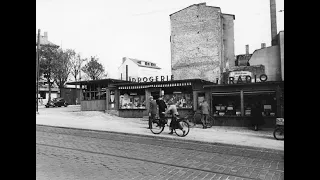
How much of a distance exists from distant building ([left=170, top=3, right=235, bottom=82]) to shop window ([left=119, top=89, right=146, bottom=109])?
1078 cm

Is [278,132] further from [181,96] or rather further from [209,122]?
[181,96]

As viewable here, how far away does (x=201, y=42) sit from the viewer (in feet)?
102

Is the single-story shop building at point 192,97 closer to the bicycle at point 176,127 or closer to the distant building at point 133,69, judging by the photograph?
the bicycle at point 176,127

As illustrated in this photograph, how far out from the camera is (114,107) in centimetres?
2383

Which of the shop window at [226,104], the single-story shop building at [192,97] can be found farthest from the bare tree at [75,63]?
the shop window at [226,104]

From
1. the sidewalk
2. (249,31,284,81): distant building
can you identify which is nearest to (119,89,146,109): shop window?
the sidewalk

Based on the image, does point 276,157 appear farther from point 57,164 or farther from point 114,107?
point 114,107

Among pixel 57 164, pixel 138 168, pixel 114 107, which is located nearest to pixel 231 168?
pixel 138 168

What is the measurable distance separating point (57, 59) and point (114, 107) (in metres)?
22.4

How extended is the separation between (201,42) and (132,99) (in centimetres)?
1300

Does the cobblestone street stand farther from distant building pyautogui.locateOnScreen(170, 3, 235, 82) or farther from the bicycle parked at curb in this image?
distant building pyautogui.locateOnScreen(170, 3, 235, 82)

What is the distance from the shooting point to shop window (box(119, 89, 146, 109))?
885 inches

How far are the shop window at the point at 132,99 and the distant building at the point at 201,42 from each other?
10775mm
